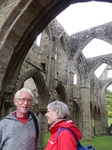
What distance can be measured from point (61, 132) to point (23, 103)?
528 mm

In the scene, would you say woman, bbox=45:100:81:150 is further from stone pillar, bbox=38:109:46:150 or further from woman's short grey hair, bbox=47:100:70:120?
stone pillar, bbox=38:109:46:150

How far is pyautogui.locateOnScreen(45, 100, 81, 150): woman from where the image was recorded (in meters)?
1.04

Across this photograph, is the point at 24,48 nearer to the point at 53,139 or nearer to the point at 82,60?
the point at 53,139

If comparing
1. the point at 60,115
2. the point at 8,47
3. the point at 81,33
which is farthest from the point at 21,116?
the point at 81,33

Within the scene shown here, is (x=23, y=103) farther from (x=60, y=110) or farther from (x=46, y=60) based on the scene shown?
(x=46, y=60)

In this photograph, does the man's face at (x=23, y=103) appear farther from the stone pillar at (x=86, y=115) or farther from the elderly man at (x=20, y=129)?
the stone pillar at (x=86, y=115)

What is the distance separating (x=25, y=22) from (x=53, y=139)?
5.84 feet

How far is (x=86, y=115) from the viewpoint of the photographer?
13555 millimetres

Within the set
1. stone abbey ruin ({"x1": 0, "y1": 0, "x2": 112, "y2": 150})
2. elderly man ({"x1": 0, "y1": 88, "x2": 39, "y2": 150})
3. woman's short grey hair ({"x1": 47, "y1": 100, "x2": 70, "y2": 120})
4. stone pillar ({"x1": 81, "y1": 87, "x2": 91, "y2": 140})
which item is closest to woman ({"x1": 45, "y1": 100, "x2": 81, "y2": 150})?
woman's short grey hair ({"x1": 47, "y1": 100, "x2": 70, "y2": 120})

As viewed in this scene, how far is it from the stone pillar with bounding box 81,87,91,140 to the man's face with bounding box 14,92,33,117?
502 inches

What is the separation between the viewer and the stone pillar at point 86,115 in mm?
12938

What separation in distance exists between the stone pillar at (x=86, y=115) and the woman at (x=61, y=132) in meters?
12.8

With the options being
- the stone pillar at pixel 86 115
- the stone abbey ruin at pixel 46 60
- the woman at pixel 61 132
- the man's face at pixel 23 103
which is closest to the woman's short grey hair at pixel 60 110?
the woman at pixel 61 132

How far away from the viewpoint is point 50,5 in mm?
2266
